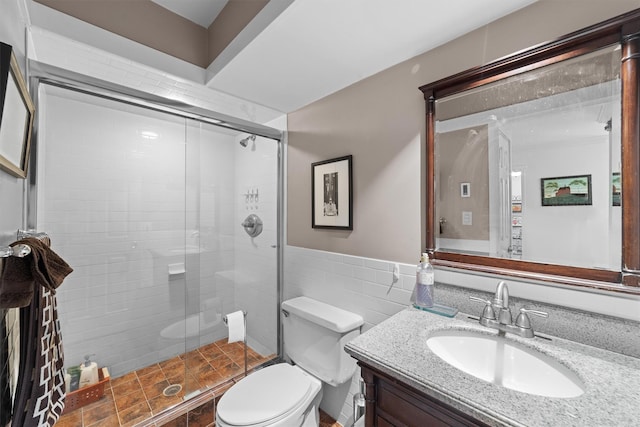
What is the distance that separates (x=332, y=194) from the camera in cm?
178

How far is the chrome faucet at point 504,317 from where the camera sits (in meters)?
0.97

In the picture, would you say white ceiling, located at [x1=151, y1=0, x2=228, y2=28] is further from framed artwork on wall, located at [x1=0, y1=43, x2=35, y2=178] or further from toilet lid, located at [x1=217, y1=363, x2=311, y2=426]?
toilet lid, located at [x1=217, y1=363, x2=311, y2=426]

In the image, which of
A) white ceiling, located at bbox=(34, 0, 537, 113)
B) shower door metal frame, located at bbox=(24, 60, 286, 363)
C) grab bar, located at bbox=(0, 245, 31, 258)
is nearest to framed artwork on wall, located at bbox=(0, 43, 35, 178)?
grab bar, located at bbox=(0, 245, 31, 258)

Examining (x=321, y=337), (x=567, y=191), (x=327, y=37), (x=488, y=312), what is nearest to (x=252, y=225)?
(x=321, y=337)

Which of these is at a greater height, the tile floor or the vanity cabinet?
the vanity cabinet

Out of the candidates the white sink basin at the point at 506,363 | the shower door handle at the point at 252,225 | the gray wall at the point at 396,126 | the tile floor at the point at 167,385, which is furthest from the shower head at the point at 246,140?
the white sink basin at the point at 506,363

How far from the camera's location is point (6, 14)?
82cm

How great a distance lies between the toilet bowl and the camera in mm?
1207

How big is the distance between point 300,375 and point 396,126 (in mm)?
1500

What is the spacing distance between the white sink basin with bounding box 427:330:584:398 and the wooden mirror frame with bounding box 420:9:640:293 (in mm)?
277

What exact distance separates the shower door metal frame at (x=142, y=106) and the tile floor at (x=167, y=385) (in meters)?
0.43

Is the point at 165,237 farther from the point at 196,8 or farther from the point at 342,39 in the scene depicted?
the point at 342,39

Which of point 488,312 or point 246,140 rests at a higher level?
point 246,140

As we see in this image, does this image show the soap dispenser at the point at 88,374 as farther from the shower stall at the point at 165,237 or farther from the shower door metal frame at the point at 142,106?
the shower door metal frame at the point at 142,106
